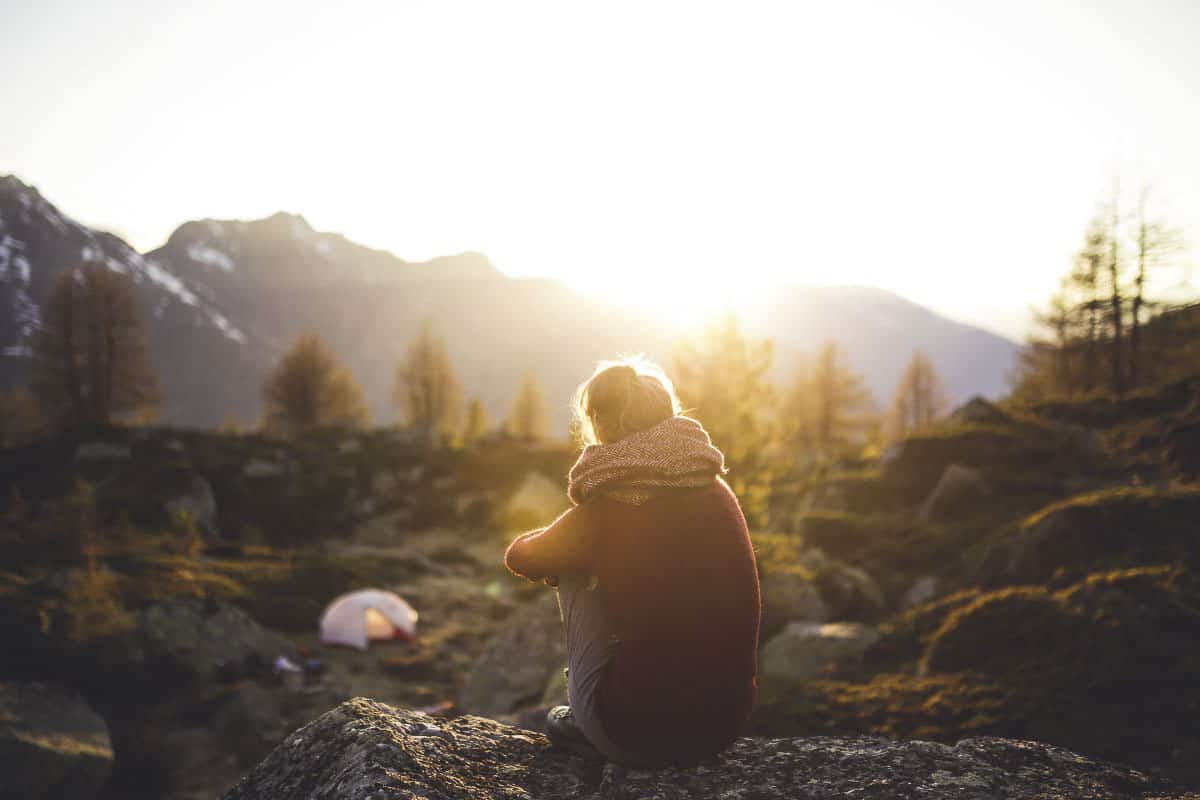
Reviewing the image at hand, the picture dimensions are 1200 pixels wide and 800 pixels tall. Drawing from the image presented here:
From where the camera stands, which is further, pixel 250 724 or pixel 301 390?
pixel 301 390

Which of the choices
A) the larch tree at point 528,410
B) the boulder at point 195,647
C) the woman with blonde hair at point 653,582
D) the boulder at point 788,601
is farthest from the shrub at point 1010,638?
the larch tree at point 528,410

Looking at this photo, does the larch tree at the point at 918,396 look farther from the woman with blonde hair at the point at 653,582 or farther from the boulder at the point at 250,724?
the woman with blonde hair at the point at 653,582

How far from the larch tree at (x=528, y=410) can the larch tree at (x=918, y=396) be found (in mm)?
30506

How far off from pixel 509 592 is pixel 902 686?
48.9ft

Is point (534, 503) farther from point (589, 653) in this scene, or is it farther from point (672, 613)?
point (672, 613)

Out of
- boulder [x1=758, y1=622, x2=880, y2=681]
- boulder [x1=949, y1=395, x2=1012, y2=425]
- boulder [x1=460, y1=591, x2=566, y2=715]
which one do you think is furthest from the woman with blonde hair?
boulder [x1=949, y1=395, x2=1012, y2=425]

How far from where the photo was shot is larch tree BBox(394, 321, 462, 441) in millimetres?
52781

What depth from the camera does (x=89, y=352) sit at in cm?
3853

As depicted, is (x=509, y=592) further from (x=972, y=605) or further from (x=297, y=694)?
(x=972, y=605)

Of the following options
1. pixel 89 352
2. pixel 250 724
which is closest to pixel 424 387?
pixel 89 352

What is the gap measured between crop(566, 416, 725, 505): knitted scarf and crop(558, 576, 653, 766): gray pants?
19.8 inches

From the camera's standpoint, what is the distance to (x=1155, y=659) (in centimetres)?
518

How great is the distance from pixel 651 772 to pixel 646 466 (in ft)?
5.13

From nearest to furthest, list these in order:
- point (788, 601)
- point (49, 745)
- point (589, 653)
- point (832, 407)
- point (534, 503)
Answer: point (589, 653) → point (49, 745) → point (788, 601) → point (534, 503) → point (832, 407)
